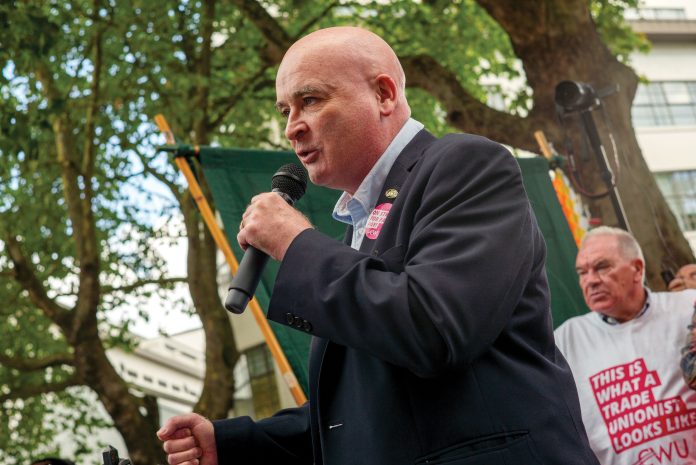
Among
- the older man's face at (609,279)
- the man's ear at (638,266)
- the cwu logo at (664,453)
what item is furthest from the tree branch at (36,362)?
the cwu logo at (664,453)

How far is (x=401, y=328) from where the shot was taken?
1708 millimetres

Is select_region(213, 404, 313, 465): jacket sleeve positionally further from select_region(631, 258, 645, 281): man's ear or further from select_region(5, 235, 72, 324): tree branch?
select_region(5, 235, 72, 324): tree branch

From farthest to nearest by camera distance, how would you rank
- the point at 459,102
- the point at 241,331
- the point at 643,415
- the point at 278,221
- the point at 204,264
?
the point at 241,331 → the point at 204,264 → the point at 459,102 → the point at 643,415 → the point at 278,221

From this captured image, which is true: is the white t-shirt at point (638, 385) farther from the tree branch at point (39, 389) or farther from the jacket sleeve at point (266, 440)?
the tree branch at point (39, 389)

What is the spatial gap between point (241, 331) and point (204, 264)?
1351 cm

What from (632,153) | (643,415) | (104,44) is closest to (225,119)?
(104,44)

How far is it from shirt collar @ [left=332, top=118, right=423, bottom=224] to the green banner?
122 inches

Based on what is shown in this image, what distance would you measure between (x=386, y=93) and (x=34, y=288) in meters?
10.7

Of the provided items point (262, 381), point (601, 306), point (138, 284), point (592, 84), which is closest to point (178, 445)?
point (601, 306)

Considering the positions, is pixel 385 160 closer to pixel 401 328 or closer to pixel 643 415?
pixel 401 328

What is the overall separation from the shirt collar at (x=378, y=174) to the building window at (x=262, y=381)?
2231cm

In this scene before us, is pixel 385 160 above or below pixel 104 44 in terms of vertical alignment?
below

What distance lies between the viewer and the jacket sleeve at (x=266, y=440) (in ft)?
7.73

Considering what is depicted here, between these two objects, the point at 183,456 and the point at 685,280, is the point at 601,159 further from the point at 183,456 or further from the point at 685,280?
the point at 183,456
